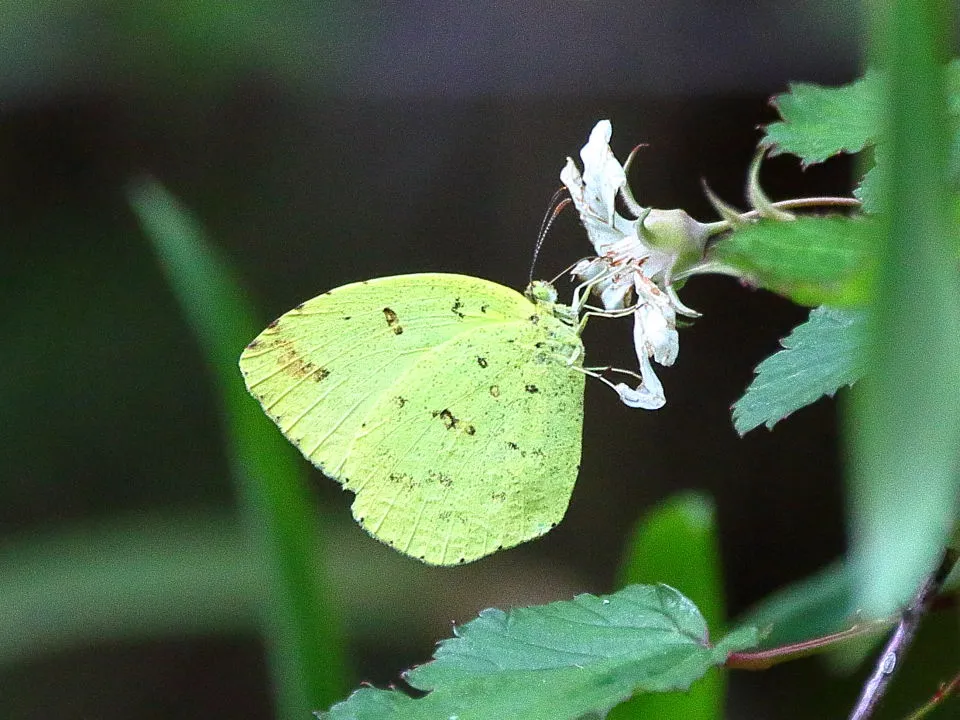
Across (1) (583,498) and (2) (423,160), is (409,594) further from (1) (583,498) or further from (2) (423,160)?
(2) (423,160)

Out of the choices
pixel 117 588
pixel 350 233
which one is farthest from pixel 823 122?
pixel 350 233

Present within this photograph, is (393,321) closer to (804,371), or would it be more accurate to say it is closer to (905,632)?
(804,371)

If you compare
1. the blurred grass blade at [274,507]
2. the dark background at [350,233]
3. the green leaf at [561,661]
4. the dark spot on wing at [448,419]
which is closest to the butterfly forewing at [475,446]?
the dark spot on wing at [448,419]

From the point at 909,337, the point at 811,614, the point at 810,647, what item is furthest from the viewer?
the point at 811,614

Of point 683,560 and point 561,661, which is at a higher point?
point 561,661

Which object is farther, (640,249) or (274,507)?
(274,507)

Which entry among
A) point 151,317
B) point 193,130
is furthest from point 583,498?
point 193,130

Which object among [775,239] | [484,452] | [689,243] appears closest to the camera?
[775,239]

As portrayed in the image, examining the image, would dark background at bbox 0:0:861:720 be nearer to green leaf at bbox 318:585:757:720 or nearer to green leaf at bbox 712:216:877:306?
green leaf at bbox 318:585:757:720

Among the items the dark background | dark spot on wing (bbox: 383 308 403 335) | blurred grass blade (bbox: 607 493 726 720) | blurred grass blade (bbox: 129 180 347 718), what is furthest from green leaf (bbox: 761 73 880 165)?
the dark background
